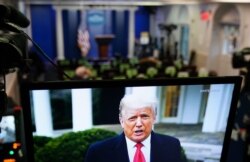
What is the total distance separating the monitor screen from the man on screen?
2 centimetres

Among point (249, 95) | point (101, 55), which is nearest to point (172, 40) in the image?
point (101, 55)

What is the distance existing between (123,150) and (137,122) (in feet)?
0.40

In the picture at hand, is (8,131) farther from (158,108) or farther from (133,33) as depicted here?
(133,33)

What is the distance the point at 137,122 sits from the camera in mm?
980

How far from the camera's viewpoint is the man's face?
0.97 m

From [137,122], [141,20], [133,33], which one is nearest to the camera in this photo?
[137,122]

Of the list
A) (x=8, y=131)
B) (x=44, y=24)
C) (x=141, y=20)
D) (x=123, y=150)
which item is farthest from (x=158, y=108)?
(x=141, y=20)

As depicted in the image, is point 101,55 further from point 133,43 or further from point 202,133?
point 202,133

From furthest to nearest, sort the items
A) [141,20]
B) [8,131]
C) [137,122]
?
[141,20] → [8,131] → [137,122]

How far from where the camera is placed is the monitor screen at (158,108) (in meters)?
0.93

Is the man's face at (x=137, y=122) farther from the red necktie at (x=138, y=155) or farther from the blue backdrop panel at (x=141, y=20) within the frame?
the blue backdrop panel at (x=141, y=20)

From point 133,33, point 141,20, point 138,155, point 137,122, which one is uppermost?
point 141,20

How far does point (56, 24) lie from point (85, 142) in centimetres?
932

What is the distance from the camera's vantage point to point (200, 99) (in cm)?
104
